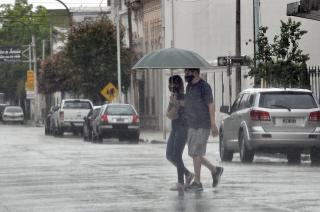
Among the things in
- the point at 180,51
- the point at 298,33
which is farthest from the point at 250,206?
the point at 298,33

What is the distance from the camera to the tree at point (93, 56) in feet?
207

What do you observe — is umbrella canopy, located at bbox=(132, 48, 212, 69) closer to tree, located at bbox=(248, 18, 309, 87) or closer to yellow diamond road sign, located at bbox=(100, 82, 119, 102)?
tree, located at bbox=(248, 18, 309, 87)

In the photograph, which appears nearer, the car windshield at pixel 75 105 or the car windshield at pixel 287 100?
the car windshield at pixel 287 100

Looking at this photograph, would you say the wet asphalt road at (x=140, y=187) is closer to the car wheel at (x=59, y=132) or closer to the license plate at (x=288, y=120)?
the license plate at (x=288, y=120)

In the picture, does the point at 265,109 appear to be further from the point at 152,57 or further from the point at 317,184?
the point at 317,184

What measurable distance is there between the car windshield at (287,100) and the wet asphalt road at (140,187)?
4.36 feet

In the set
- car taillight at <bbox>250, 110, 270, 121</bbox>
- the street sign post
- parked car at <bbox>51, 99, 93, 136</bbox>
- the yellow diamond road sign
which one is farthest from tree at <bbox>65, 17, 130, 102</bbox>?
car taillight at <bbox>250, 110, 270, 121</bbox>

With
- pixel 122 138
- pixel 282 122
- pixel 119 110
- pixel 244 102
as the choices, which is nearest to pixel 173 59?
pixel 282 122

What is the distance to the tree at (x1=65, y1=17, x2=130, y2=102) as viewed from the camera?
63188 mm

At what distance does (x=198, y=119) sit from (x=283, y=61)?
17.2m

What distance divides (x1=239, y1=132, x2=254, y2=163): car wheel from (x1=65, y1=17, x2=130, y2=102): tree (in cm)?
3690

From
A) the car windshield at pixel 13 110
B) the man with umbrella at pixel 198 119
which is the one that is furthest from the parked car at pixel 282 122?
the car windshield at pixel 13 110

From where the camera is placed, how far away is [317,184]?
18.2 m

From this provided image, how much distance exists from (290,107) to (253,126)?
91cm
